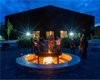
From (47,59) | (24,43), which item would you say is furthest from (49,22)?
(47,59)

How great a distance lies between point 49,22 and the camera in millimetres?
30312

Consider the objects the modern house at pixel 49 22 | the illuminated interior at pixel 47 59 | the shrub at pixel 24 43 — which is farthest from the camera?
the modern house at pixel 49 22

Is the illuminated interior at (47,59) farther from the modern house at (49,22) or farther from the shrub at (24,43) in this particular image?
the modern house at (49,22)

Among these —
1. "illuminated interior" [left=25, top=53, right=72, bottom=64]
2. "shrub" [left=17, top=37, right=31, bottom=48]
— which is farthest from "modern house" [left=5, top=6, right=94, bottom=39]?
"illuminated interior" [left=25, top=53, right=72, bottom=64]

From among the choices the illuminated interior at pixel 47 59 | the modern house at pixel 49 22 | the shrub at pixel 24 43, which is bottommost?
the illuminated interior at pixel 47 59

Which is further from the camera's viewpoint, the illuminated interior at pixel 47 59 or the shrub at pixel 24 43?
the shrub at pixel 24 43

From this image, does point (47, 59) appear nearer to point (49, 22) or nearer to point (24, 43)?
point (24, 43)

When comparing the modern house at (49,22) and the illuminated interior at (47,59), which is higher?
the modern house at (49,22)

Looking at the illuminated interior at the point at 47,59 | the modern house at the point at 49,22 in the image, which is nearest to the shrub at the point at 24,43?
the illuminated interior at the point at 47,59

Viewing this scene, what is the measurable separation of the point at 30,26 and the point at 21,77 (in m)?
25.0

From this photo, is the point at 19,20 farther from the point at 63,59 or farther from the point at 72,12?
the point at 63,59

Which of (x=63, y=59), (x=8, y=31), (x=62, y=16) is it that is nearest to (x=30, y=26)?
(x=8, y=31)

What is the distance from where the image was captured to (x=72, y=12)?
102 ft

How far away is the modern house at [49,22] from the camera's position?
30.2m
